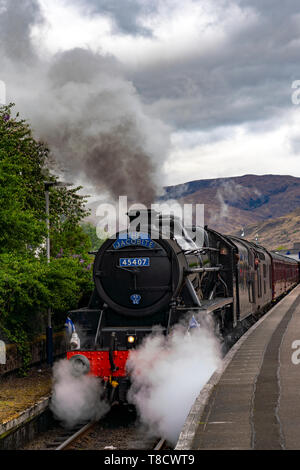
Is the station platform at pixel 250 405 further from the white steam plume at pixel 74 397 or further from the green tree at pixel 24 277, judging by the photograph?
the green tree at pixel 24 277

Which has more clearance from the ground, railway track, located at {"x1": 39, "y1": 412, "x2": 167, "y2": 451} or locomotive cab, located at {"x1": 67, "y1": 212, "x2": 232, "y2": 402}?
locomotive cab, located at {"x1": 67, "y1": 212, "x2": 232, "y2": 402}

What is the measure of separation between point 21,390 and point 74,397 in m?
2.14

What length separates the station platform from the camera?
594cm

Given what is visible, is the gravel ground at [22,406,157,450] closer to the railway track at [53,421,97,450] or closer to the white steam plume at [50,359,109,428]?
the railway track at [53,421,97,450]

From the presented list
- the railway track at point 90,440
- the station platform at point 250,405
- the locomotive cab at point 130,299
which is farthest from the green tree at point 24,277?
the station platform at point 250,405

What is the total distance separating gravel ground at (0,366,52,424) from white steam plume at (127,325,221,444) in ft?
7.20

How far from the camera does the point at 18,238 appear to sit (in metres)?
12.8

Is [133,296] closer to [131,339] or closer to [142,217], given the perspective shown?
[131,339]

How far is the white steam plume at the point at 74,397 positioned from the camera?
947 centimetres

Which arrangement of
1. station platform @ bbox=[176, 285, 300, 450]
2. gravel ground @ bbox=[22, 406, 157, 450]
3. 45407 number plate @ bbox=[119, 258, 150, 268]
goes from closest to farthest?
station platform @ bbox=[176, 285, 300, 450] < gravel ground @ bbox=[22, 406, 157, 450] < 45407 number plate @ bbox=[119, 258, 150, 268]

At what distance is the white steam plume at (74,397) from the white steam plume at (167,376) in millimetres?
773

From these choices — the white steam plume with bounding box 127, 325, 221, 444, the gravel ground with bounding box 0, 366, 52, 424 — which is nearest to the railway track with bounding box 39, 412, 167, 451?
the white steam plume with bounding box 127, 325, 221, 444

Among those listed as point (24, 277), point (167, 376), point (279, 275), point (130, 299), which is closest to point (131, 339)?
point (130, 299)

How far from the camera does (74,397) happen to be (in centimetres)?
957
